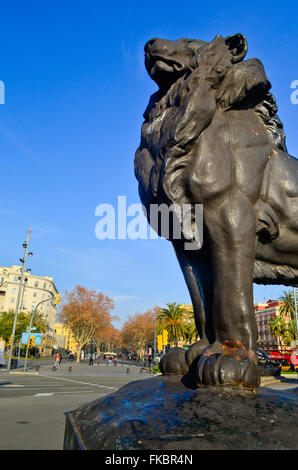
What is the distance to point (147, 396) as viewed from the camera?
136cm

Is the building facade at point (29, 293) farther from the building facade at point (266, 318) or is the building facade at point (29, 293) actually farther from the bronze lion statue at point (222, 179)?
the bronze lion statue at point (222, 179)

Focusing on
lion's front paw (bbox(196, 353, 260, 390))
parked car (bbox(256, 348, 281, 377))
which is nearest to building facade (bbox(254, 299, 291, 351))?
parked car (bbox(256, 348, 281, 377))

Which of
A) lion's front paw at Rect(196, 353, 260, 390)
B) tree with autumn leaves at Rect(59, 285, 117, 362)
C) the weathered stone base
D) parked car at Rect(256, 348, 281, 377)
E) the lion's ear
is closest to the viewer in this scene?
the weathered stone base

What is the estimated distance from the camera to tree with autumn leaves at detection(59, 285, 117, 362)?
41.9 metres

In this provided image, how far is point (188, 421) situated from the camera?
1.04 m

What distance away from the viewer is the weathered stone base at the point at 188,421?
0.92 m

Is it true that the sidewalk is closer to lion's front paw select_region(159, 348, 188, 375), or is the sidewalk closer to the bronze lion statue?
lion's front paw select_region(159, 348, 188, 375)

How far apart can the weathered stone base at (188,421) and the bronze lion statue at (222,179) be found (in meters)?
0.21

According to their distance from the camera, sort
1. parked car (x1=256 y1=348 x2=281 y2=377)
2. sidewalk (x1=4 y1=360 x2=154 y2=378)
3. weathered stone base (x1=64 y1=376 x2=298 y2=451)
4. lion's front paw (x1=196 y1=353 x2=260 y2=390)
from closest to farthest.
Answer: weathered stone base (x1=64 y1=376 x2=298 y2=451) < lion's front paw (x1=196 y1=353 x2=260 y2=390) < parked car (x1=256 y1=348 x2=281 y2=377) < sidewalk (x1=4 y1=360 x2=154 y2=378)

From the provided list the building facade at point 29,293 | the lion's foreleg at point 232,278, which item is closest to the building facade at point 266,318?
the building facade at point 29,293

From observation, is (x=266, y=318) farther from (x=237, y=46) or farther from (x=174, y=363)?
(x=237, y=46)

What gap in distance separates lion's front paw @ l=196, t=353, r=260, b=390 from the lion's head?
159 cm
